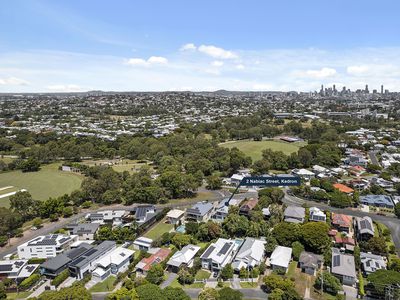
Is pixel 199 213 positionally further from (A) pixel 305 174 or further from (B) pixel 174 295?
(A) pixel 305 174

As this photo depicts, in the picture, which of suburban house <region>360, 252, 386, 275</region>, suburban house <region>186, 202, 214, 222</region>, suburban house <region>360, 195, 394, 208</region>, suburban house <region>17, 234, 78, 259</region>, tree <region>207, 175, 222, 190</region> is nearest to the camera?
suburban house <region>360, 252, 386, 275</region>

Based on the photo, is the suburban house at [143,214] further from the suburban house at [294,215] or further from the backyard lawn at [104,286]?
the suburban house at [294,215]

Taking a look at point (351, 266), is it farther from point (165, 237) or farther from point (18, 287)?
point (18, 287)

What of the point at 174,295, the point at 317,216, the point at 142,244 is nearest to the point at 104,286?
the point at 142,244

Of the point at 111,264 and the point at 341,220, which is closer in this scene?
the point at 111,264

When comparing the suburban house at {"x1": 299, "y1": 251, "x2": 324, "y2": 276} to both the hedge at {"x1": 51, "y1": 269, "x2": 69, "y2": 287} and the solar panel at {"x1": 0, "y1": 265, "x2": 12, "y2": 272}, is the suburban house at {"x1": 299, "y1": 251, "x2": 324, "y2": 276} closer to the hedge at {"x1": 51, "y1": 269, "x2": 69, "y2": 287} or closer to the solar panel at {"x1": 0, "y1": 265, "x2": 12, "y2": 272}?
the hedge at {"x1": 51, "y1": 269, "x2": 69, "y2": 287}

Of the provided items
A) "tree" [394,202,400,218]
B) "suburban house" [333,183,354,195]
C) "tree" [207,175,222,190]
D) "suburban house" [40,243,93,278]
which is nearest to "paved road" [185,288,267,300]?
"suburban house" [40,243,93,278]

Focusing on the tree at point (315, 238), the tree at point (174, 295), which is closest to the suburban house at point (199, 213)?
the tree at point (315, 238)
